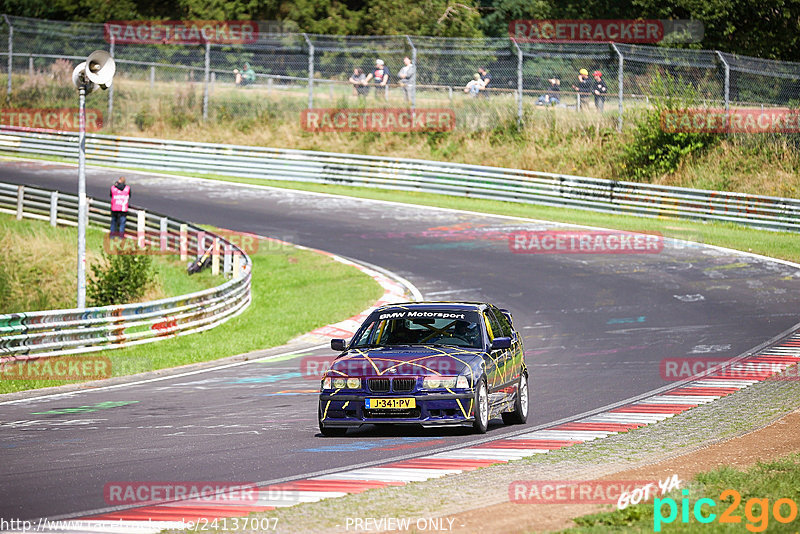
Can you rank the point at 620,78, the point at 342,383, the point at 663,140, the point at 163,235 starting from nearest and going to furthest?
the point at 342,383 → the point at 163,235 → the point at 620,78 → the point at 663,140

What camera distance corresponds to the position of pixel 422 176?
3756 centimetres

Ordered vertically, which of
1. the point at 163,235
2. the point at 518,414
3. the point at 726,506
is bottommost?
the point at 163,235

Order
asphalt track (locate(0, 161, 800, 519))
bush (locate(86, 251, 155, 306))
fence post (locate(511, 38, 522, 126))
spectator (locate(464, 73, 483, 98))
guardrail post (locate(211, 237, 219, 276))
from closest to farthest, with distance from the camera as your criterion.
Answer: asphalt track (locate(0, 161, 800, 519)) → bush (locate(86, 251, 155, 306)) → guardrail post (locate(211, 237, 219, 276)) → fence post (locate(511, 38, 522, 126)) → spectator (locate(464, 73, 483, 98))

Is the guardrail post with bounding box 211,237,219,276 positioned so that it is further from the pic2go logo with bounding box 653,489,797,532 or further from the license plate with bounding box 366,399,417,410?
the pic2go logo with bounding box 653,489,797,532

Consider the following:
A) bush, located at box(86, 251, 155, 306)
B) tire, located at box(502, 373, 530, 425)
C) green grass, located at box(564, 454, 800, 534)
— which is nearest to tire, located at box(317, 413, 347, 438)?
tire, located at box(502, 373, 530, 425)

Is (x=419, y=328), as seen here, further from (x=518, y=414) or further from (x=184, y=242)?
(x=184, y=242)

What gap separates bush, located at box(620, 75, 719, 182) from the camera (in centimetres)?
3522

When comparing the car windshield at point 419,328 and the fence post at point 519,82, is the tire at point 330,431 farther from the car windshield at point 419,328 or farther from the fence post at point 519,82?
the fence post at point 519,82

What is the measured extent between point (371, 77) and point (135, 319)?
23086 millimetres

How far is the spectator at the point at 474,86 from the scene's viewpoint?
124 feet

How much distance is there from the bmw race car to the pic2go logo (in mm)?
3528

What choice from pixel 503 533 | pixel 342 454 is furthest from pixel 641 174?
pixel 503 533

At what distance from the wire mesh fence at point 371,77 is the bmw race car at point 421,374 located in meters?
24.2

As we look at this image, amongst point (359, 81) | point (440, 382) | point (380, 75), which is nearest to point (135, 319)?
point (440, 382)
